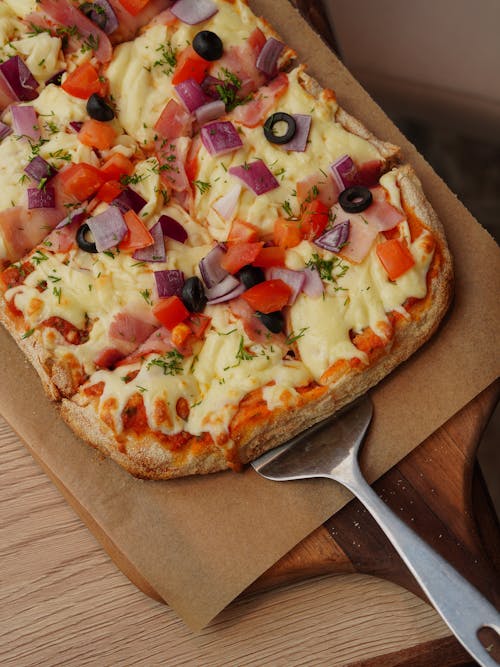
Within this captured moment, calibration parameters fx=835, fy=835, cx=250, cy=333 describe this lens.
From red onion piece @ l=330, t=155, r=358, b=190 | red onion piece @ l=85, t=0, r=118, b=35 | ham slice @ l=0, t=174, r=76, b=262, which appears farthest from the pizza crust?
red onion piece @ l=85, t=0, r=118, b=35

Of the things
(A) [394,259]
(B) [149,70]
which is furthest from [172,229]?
(A) [394,259]

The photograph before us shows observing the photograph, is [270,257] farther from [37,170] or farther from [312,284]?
[37,170]

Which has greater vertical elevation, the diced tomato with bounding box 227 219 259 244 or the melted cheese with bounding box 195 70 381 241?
the melted cheese with bounding box 195 70 381 241

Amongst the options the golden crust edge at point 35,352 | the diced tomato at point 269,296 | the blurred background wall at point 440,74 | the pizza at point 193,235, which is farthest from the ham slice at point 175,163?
the blurred background wall at point 440,74

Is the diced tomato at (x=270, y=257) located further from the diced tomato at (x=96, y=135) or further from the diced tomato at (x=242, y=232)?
the diced tomato at (x=96, y=135)

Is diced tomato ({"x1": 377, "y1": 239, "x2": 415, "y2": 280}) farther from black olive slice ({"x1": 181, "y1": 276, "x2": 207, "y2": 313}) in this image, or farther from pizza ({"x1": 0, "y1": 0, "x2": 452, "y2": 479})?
black olive slice ({"x1": 181, "y1": 276, "x2": 207, "y2": 313})

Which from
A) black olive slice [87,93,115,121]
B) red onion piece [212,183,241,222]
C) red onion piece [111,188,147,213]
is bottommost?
red onion piece [111,188,147,213]
